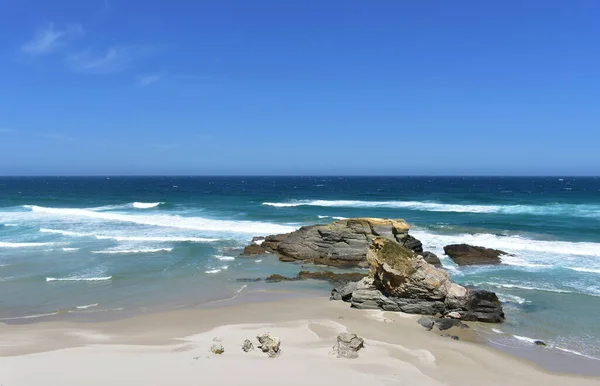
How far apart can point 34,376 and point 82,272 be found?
1139 centimetres

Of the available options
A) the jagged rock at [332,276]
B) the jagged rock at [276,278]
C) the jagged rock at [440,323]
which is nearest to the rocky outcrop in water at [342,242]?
the jagged rock at [332,276]

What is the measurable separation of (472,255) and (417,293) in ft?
31.8

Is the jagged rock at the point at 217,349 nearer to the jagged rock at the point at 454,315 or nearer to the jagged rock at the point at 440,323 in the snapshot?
the jagged rock at the point at 440,323

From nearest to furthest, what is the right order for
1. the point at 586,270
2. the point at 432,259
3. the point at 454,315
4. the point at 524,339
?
the point at 524,339 < the point at 454,315 < the point at 586,270 < the point at 432,259

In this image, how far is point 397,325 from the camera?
1221 cm

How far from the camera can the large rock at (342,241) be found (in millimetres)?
21609

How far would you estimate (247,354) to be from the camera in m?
9.66

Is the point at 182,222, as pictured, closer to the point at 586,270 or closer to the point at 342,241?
the point at 342,241

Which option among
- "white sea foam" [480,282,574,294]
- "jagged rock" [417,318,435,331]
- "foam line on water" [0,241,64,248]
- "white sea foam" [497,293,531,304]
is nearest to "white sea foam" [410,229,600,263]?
"white sea foam" [480,282,574,294]

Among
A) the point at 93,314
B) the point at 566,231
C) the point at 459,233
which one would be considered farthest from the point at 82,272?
the point at 566,231

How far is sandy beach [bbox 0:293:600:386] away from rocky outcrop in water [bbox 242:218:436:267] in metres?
Answer: 8.26

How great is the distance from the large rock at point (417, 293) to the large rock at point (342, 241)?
7150mm

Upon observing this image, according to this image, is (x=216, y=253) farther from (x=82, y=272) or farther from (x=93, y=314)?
(x=93, y=314)

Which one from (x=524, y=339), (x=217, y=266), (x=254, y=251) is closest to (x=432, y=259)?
(x=254, y=251)
